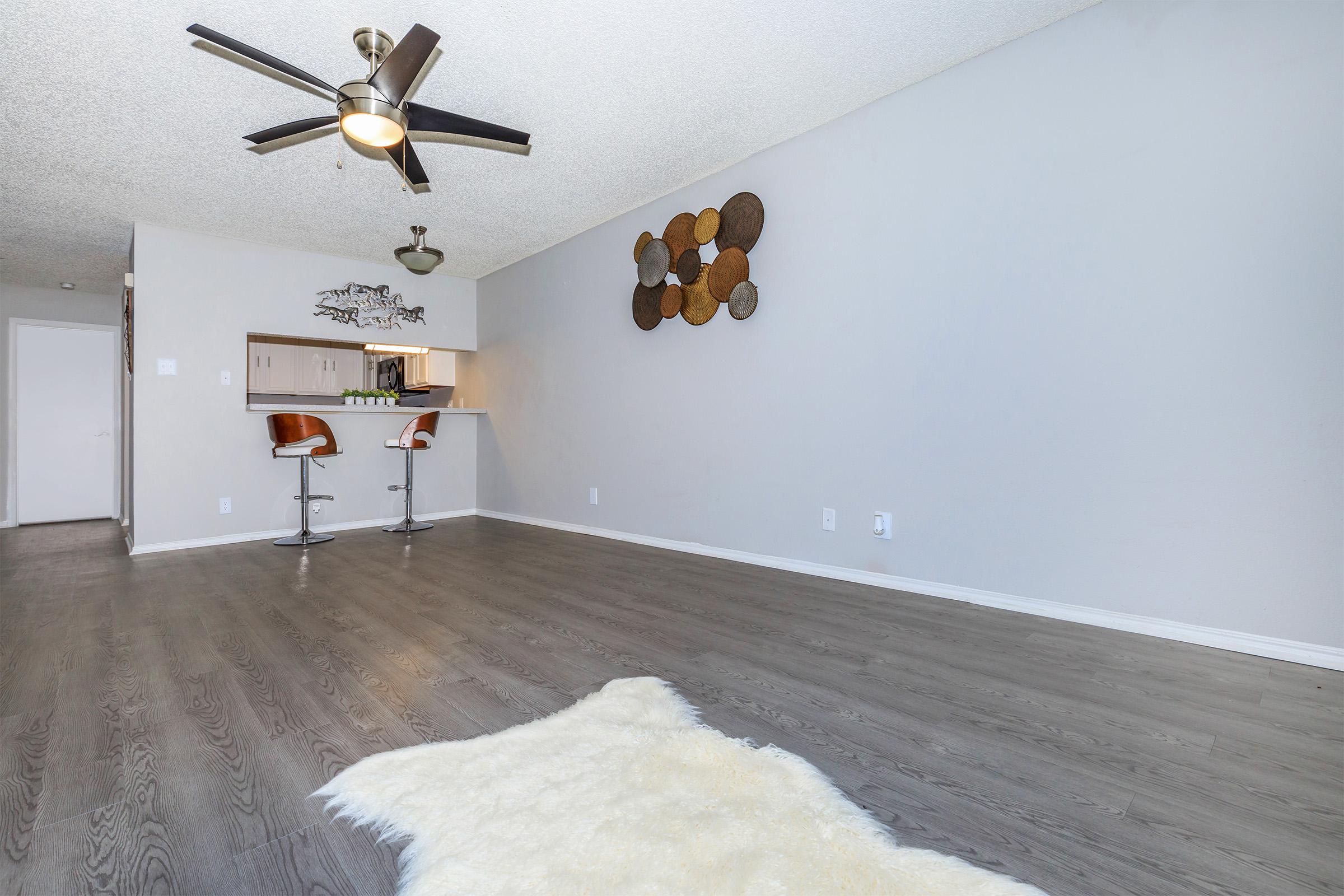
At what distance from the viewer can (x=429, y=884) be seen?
98 cm

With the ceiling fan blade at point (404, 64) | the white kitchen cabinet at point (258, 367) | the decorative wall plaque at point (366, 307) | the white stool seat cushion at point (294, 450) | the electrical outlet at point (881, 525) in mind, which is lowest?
the electrical outlet at point (881, 525)

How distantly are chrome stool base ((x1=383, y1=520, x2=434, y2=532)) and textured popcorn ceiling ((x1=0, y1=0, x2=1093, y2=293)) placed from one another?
247 centimetres

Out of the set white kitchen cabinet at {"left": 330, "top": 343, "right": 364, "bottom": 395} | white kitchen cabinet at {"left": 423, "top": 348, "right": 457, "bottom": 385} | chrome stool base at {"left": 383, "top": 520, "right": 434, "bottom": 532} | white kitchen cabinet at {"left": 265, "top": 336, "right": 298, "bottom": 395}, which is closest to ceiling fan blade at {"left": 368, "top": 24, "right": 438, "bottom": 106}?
chrome stool base at {"left": 383, "top": 520, "right": 434, "bottom": 532}

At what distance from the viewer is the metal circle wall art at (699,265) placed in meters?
3.61

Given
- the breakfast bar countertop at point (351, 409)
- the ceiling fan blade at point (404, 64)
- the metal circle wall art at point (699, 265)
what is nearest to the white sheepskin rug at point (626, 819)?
the ceiling fan blade at point (404, 64)

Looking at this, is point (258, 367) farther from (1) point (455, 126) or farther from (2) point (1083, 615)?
(2) point (1083, 615)

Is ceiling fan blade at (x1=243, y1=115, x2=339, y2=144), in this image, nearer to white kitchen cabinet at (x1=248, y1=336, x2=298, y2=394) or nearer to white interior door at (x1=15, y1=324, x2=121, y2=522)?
white kitchen cabinet at (x1=248, y1=336, x2=298, y2=394)

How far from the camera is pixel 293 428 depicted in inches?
173

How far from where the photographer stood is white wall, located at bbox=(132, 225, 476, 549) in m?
4.35

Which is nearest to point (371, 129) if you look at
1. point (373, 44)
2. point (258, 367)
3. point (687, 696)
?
point (373, 44)

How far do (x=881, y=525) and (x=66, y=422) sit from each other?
7.88 m

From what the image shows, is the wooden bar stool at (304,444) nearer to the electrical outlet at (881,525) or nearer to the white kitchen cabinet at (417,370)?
the white kitchen cabinet at (417,370)

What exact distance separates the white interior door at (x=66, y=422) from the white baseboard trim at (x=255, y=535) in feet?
6.95

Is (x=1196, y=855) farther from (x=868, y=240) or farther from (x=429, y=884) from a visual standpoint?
(x=868, y=240)
